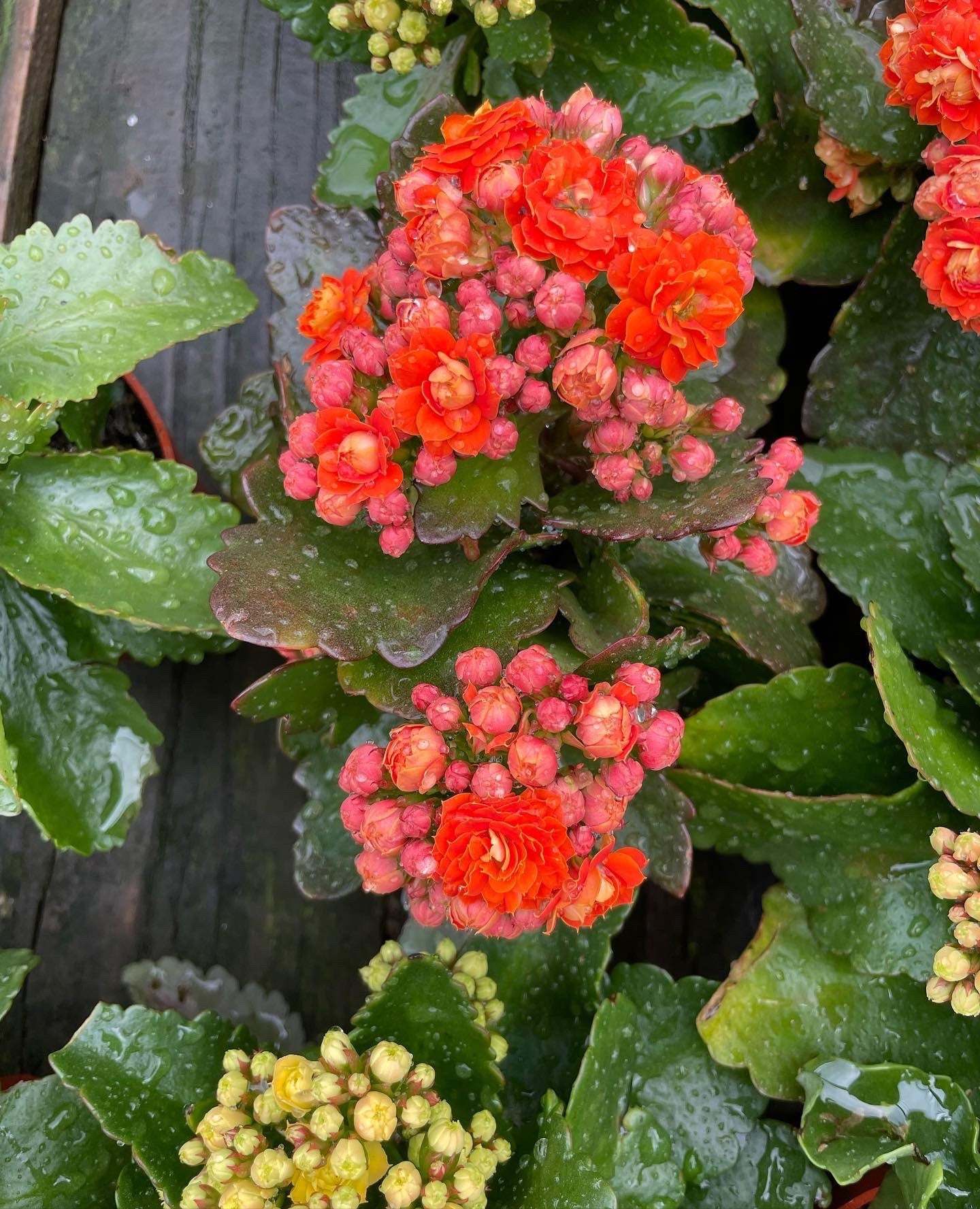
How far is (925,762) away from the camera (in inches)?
29.7

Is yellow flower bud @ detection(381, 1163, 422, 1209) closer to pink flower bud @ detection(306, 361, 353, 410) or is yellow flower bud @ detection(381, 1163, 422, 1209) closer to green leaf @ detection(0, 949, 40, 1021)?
green leaf @ detection(0, 949, 40, 1021)

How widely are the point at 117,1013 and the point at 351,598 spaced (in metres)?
0.40

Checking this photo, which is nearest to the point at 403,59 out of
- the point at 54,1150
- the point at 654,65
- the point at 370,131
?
the point at 370,131

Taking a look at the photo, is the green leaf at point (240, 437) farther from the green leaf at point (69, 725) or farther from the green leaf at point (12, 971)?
the green leaf at point (12, 971)

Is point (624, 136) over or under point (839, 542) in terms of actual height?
over

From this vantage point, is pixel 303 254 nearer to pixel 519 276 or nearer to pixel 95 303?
pixel 95 303

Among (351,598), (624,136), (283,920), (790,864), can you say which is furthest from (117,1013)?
(624,136)

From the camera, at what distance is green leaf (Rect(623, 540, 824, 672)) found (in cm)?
84

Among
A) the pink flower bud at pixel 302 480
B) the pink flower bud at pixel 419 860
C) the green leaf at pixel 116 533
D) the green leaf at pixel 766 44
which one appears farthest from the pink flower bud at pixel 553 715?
the green leaf at pixel 766 44

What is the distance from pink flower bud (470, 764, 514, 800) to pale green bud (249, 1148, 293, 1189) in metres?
0.30

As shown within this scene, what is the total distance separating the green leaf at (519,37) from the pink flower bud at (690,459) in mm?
445

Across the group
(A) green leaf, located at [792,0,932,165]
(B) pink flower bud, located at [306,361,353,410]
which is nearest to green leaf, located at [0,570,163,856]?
(B) pink flower bud, located at [306,361,353,410]

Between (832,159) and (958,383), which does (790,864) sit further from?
(832,159)

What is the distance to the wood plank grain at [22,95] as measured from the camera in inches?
44.3
